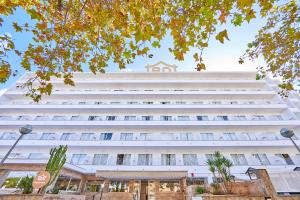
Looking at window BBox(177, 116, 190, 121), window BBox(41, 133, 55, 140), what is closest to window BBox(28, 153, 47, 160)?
window BBox(41, 133, 55, 140)

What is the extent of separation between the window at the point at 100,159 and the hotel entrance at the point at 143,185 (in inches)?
79.0

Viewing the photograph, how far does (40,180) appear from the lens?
25.8 feet

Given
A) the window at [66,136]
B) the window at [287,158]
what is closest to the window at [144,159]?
the window at [66,136]

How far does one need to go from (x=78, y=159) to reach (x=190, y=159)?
12581 mm

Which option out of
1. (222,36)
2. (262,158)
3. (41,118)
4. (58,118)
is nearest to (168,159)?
(262,158)

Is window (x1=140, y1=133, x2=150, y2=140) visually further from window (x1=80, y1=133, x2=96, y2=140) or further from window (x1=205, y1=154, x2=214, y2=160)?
window (x1=205, y1=154, x2=214, y2=160)

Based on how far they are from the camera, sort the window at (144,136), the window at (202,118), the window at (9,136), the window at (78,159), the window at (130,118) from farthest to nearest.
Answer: the window at (130,118) → the window at (202,118) → the window at (144,136) → the window at (9,136) → the window at (78,159)

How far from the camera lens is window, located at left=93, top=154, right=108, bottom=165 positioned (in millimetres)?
18641

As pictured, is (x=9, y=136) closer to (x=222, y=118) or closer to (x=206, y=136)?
(x=206, y=136)

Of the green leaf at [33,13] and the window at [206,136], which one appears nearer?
the green leaf at [33,13]

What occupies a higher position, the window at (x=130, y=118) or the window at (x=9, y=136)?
the window at (x=130, y=118)

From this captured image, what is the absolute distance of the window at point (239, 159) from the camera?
18203 millimetres

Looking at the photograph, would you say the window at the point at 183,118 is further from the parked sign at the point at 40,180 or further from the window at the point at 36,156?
the parked sign at the point at 40,180

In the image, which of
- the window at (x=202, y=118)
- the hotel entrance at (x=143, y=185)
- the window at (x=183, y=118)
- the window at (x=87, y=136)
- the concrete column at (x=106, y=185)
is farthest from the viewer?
the window at (x=183, y=118)
